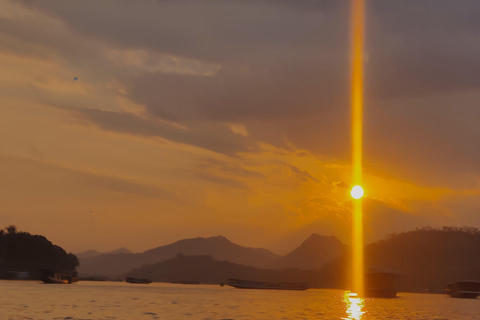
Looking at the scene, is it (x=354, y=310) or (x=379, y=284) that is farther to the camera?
(x=379, y=284)

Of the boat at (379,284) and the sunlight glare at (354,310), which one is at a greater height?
the boat at (379,284)

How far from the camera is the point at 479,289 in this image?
194 m

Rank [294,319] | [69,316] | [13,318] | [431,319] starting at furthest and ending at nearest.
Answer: [431,319]
[294,319]
[69,316]
[13,318]

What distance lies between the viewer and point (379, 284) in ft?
596

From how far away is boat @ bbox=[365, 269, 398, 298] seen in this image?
17988 centimetres

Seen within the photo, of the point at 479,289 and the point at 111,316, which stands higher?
the point at 479,289

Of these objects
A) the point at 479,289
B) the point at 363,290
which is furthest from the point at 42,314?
the point at 479,289

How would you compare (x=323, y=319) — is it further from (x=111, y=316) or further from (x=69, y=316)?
(x=69, y=316)

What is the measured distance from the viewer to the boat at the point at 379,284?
179875 millimetres

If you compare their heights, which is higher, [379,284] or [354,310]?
[379,284]

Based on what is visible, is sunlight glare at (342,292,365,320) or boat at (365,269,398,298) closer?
sunlight glare at (342,292,365,320)

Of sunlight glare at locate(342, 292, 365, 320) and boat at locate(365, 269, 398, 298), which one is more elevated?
boat at locate(365, 269, 398, 298)

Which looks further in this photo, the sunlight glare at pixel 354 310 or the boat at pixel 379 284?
Answer: the boat at pixel 379 284

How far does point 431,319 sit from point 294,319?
67.9ft
